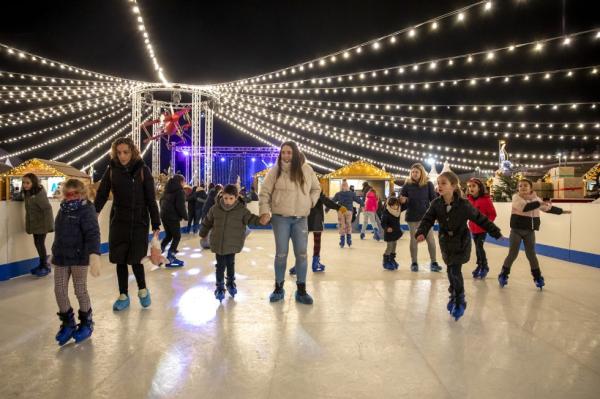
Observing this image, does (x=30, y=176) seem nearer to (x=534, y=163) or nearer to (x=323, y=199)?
(x=323, y=199)

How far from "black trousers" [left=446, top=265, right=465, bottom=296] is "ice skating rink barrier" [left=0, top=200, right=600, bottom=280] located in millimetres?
4373

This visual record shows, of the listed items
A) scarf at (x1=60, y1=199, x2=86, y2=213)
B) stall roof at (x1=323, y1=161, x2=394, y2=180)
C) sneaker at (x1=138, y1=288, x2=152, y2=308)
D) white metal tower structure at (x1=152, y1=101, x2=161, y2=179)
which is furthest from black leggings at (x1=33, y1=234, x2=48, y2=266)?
stall roof at (x1=323, y1=161, x2=394, y2=180)

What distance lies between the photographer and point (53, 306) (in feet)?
12.2

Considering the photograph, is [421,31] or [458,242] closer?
[458,242]

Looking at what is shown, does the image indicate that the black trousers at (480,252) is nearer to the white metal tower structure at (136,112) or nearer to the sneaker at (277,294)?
the sneaker at (277,294)

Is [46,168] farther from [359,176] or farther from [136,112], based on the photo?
[359,176]

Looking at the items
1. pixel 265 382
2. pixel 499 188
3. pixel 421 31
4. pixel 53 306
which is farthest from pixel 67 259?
pixel 499 188

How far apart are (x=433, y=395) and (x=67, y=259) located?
2468 millimetres

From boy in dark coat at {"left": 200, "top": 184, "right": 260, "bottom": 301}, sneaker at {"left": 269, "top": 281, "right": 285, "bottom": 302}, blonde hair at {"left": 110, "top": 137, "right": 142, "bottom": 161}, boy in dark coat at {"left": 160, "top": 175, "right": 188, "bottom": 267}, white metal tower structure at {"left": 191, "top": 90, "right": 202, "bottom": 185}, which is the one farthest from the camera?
white metal tower structure at {"left": 191, "top": 90, "right": 202, "bottom": 185}

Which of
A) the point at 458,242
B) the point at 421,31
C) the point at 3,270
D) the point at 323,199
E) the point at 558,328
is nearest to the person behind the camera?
the point at 558,328

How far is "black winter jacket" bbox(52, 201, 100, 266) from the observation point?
2.80 m

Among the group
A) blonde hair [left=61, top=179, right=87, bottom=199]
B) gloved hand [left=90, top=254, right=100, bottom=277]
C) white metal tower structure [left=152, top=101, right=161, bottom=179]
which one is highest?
white metal tower structure [left=152, top=101, right=161, bottom=179]

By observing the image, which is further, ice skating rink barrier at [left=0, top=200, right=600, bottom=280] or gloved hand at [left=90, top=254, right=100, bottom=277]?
ice skating rink barrier at [left=0, top=200, right=600, bottom=280]

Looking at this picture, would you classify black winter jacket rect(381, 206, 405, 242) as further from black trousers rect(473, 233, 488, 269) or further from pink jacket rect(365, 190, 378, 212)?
pink jacket rect(365, 190, 378, 212)
